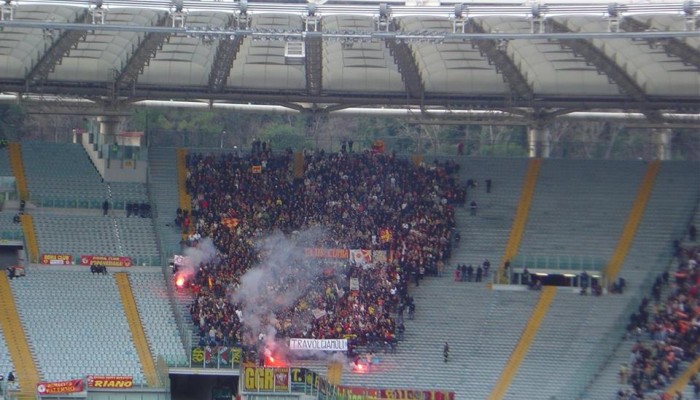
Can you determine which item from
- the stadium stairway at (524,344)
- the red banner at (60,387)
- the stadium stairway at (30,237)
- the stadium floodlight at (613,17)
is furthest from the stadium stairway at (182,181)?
the stadium floodlight at (613,17)

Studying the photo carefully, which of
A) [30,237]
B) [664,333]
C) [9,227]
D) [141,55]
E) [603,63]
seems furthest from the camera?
[9,227]

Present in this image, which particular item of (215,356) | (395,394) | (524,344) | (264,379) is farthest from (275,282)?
(524,344)

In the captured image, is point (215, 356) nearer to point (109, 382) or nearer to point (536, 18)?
point (109, 382)

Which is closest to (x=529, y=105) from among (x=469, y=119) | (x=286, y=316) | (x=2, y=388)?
(x=469, y=119)

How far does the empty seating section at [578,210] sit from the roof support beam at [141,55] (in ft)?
40.8

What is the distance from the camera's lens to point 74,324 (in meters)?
38.5

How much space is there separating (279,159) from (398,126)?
70.4 ft

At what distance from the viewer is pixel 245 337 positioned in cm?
3834

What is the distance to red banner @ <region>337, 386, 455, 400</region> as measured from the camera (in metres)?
34.8

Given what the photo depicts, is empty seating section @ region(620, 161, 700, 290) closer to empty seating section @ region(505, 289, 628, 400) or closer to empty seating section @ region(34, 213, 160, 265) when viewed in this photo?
empty seating section @ region(505, 289, 628, 400)

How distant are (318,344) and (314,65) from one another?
880cm

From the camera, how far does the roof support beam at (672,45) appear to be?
36688mm

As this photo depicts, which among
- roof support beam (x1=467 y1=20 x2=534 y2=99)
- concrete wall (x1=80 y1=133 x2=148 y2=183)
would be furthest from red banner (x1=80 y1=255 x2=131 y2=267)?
roof support beam (x1=467 y1=20 x2=534 y2=99)

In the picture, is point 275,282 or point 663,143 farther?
point 663,143
